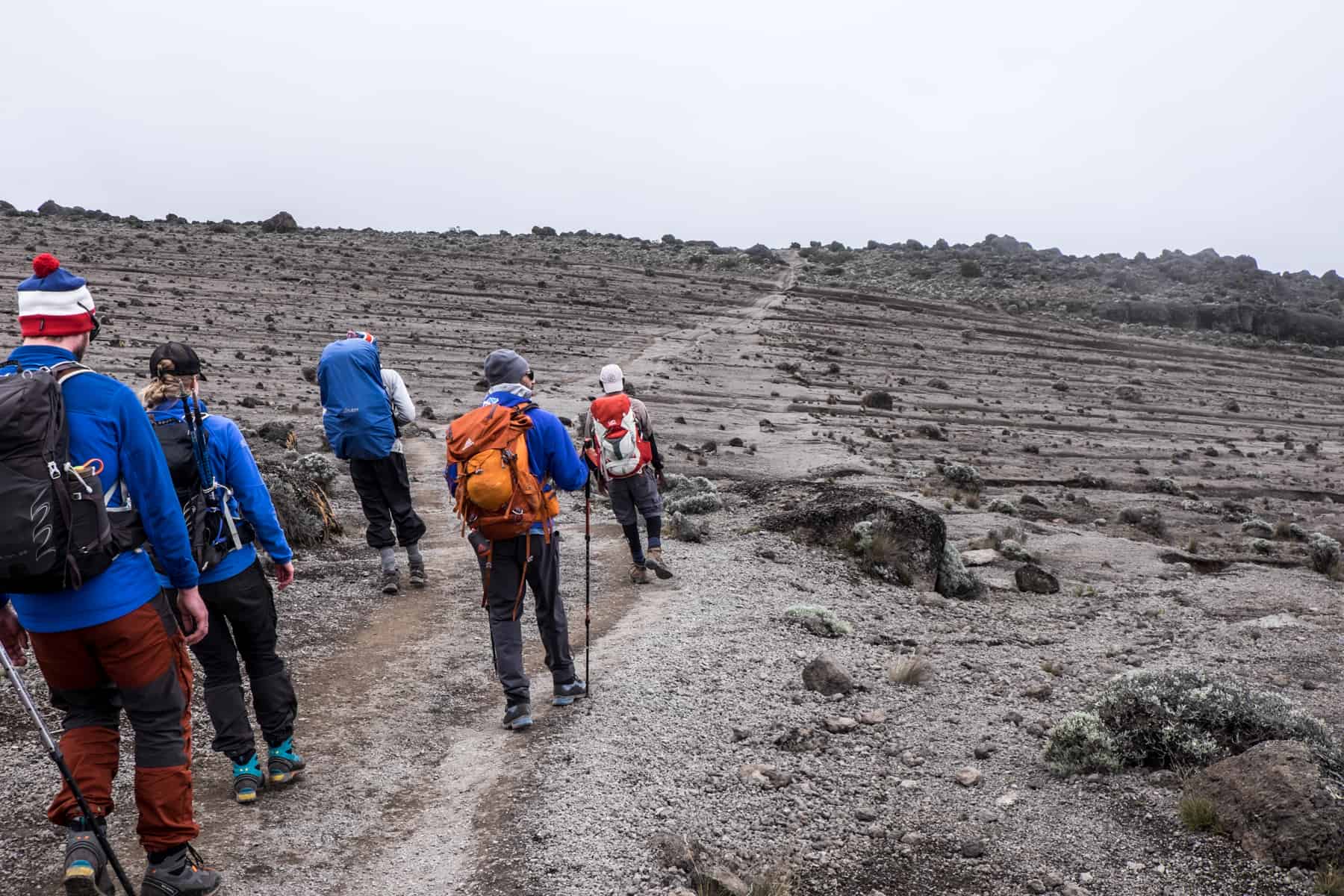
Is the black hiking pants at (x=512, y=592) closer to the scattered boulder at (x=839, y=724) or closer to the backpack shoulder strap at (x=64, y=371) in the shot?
the scattered boulder at (x=839, y=724)

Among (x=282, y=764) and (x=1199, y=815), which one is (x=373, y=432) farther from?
(x=1199, y=815)

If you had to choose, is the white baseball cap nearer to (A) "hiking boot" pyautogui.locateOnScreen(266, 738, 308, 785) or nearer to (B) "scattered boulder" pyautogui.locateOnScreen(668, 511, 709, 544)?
(B) "scattered boulder" pyautogui.locateOnScreen(668, 511, 709, 544)

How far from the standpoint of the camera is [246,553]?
463cm

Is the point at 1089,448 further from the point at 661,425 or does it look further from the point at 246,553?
the point at 246,553

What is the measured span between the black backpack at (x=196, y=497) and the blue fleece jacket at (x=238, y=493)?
0.05 metres

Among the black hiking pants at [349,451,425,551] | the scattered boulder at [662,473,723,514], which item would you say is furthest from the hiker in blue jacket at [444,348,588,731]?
the scattered boulder at [662,473,723,514]

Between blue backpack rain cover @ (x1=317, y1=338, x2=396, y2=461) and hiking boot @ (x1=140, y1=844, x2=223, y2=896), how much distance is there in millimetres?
4469

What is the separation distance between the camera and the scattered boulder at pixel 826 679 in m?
6.52

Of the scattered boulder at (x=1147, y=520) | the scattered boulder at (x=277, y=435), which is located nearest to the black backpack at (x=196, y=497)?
the scattered boulder at (x=277, y=435)

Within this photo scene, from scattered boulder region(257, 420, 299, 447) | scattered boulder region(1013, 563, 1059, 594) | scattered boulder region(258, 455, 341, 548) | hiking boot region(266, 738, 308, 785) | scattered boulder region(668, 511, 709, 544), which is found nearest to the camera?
hiking boot region(266, 738, 308, 785)

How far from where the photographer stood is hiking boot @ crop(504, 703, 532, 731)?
570 centimetres

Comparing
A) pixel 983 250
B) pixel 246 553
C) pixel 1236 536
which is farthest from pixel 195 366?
pixel 983 250

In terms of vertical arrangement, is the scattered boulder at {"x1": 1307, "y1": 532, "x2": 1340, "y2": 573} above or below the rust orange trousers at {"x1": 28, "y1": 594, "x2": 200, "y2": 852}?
below

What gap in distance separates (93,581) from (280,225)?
5932cm
